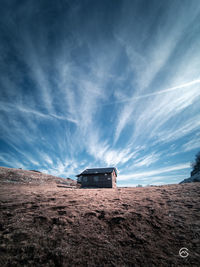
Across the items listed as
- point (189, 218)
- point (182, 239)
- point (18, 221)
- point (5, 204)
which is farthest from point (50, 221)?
point (189, 218)

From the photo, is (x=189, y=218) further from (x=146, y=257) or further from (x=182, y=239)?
(x=146, y=257)

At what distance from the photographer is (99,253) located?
3.88 meters

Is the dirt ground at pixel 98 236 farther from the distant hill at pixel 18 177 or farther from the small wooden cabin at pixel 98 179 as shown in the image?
the small wooden cabin at pixel 98 179

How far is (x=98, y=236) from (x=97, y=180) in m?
24.9

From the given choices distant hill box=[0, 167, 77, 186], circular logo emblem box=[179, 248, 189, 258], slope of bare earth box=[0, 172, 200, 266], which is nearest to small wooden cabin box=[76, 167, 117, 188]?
distant hill box=[0, 167, 77, 186]

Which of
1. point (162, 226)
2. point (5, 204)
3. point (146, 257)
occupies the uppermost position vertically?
point (5, 204)

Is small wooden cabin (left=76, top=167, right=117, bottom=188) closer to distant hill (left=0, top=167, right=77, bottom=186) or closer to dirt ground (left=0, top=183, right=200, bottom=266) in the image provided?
distant hill (left=0, top=167, right=77, bottom=186)

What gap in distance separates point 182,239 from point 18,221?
25.2 feet

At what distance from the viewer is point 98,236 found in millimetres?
4742

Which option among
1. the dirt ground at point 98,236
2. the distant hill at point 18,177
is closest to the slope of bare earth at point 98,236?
the dirt ground at point 98,236

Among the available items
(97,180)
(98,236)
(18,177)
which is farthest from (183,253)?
(97,180)

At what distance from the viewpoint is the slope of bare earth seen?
12.0 feet

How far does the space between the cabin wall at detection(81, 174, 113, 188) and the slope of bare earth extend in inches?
861

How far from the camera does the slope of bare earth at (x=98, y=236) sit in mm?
3648
